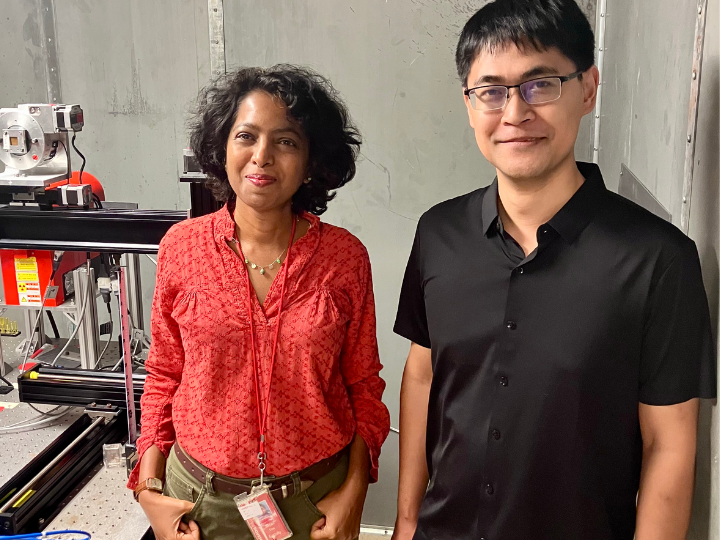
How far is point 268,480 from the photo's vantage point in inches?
54.4

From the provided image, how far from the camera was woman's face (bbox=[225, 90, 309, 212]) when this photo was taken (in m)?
1.38

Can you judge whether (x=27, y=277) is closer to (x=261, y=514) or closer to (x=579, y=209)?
(x=261, y=514)

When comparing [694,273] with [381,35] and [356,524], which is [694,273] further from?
[381,35]

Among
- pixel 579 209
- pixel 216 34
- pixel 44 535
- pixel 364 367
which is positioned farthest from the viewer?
pixel 216 34

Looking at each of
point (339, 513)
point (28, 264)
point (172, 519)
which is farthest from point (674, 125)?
point (28, 264)

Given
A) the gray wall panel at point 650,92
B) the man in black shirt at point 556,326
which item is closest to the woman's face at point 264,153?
the man in black shirt at point 556,326

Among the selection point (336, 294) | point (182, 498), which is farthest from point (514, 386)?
point (182, 498)

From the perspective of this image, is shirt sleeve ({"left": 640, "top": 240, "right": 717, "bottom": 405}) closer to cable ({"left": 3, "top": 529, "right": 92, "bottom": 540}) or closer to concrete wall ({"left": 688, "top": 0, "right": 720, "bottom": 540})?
concrete wall ({"left": 688, "top": 0, "right": 720, "bottom": 540})

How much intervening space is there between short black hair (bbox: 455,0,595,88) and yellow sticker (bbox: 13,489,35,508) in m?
1.48

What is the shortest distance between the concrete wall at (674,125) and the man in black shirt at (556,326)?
2.2 inches

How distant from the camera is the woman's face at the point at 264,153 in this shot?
4.53 ft

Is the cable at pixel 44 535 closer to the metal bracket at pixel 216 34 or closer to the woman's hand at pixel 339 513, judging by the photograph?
the woman's hand at pixel 339 513

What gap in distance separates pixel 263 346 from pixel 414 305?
321 millimetres

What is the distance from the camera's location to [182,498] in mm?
1426
